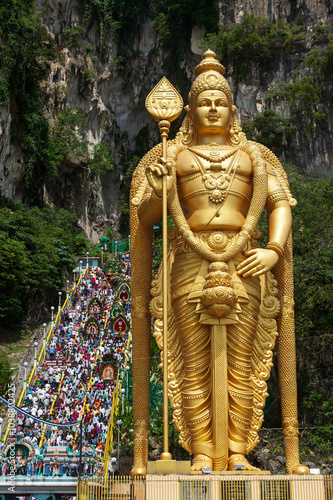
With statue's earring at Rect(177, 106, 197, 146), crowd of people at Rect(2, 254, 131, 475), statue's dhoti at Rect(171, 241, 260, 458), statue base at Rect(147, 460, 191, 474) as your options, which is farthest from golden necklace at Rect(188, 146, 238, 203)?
crowd of people at Rect(2, 254, 131, 475)

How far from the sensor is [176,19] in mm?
33531

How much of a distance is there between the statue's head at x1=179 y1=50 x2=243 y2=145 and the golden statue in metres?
0.01

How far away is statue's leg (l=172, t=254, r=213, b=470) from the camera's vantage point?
673 cm

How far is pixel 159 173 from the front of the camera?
6766 millimetres

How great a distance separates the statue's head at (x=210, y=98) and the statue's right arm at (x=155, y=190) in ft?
3.52

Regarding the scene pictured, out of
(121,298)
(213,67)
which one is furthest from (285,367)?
(121,298)

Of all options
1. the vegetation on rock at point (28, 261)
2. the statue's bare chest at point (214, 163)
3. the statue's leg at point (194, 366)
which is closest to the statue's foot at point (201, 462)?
the statue's leg at point (194, 366)

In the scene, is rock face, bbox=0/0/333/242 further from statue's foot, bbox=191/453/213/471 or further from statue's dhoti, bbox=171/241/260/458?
statue's foot, bbox=191/453/213/471

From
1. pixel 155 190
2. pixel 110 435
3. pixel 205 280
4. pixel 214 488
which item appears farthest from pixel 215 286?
pixel 110 435

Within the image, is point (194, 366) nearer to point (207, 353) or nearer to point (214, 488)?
point (207, 353)

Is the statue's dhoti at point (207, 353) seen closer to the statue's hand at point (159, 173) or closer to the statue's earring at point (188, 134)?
the statue's hand at point (159, 173)

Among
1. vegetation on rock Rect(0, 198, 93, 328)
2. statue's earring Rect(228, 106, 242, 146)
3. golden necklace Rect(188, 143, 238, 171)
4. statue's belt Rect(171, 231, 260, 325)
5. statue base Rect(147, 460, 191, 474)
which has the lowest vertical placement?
statue base Rect(147, 460, 191, 474)

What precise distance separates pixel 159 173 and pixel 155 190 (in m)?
0.19

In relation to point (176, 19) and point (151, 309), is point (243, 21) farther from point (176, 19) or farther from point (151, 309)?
point (151, 309)
